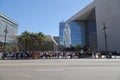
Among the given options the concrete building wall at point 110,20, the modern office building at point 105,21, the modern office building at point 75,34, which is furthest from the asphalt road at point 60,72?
the modern office building at point 75,34

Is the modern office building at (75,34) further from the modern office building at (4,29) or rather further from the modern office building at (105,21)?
the modern office building at (4,29)

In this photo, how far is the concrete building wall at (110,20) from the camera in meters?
66.6

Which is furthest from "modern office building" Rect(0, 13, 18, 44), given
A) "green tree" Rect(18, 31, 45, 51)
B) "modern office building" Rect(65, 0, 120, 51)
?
"green tree" Rect(18, 31, 45, 51)

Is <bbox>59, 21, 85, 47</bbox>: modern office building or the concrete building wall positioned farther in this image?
<bbox>59, 21, 85, 47</bbox>: modern office building

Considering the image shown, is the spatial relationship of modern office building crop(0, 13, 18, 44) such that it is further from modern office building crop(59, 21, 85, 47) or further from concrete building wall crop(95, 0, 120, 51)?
concrete building wall crop(95, 0, 120, 51)

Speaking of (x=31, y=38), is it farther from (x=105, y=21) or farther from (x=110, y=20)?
(x=105, y=21)

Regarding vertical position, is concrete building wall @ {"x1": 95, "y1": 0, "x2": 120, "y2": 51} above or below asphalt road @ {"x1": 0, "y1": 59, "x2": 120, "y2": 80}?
above

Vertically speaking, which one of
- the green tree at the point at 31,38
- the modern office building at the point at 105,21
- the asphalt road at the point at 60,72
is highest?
the modern office building at the point at 105,21

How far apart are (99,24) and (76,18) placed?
34.0 metres

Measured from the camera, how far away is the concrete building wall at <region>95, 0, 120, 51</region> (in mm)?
66562

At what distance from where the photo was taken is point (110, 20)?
7281cm

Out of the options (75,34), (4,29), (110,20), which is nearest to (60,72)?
(110,20)

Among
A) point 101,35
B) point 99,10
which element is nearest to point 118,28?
point 101,35

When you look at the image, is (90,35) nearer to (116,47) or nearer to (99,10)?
(99,10)
